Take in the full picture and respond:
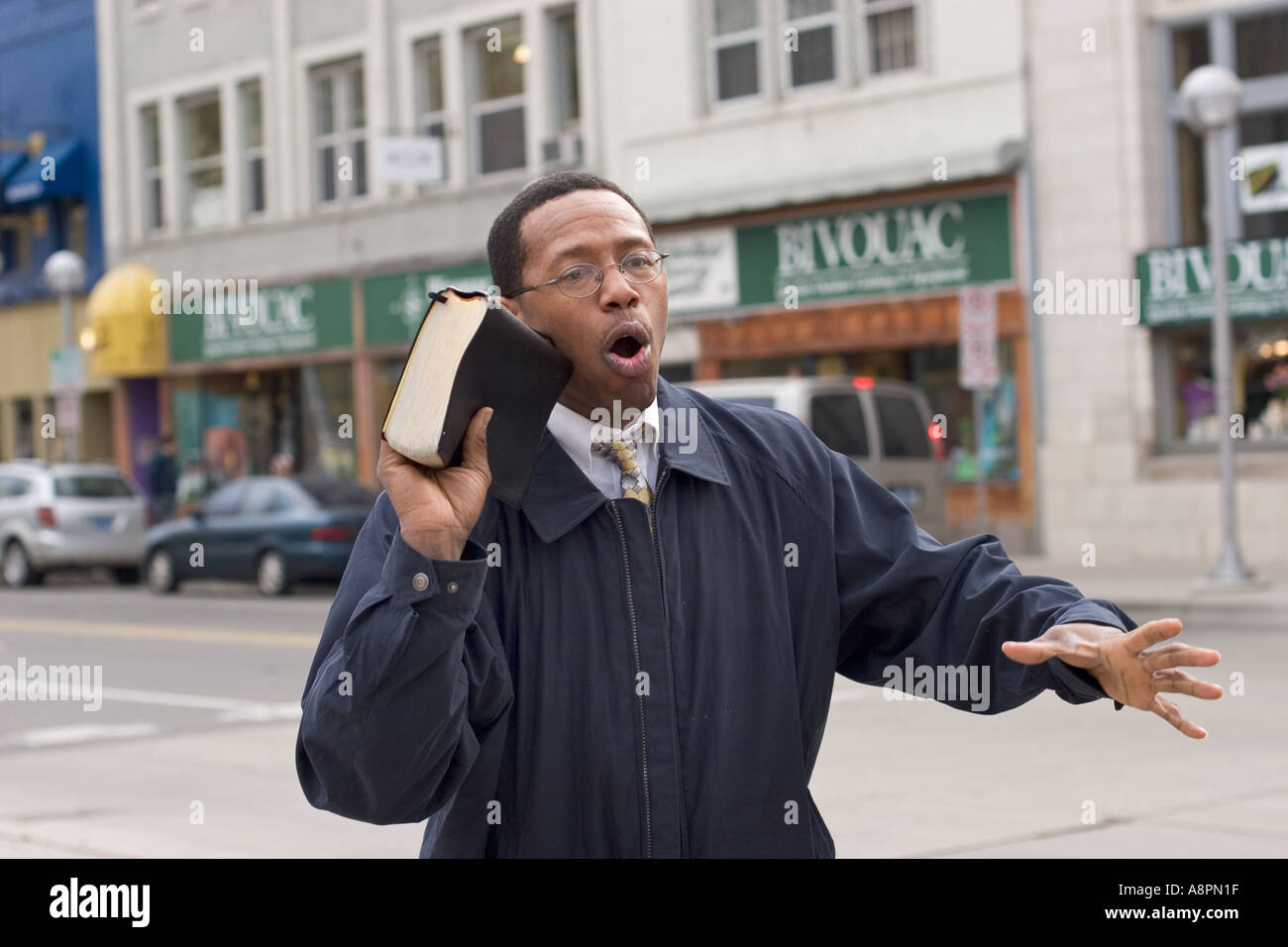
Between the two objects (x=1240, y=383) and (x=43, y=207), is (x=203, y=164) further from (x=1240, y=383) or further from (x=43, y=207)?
(x=1240, y=383)

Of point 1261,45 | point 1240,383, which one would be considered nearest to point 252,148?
point 1261,45

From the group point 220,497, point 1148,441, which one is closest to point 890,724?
point 1148,441

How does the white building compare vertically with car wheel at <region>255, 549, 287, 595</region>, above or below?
above

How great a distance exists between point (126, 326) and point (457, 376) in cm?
3198

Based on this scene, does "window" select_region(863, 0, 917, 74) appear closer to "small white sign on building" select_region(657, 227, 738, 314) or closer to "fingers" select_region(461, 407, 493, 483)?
"small white sign on building" select_region(657, 227, 738, 314)

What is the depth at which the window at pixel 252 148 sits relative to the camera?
3291cm

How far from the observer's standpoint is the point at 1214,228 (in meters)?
17.6

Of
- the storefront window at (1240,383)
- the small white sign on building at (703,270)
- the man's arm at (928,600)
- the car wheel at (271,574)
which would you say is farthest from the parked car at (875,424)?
the man's arm at (928,600)

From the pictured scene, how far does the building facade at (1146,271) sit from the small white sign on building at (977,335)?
10.0 feet

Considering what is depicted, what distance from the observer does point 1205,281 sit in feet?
68.3

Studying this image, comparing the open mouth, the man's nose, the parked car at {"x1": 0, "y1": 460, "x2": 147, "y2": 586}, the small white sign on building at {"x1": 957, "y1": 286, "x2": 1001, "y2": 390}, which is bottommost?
the parked car at {"x1": 0, "y1": 460, "x2": 147, "y2": 586}

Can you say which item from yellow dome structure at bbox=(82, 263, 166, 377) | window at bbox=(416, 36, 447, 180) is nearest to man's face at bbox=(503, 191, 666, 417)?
window at bbox=(416, 36, 447, 180)

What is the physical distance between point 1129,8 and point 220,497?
11443 millimetres

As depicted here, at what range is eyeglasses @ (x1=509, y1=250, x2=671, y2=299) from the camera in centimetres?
287
